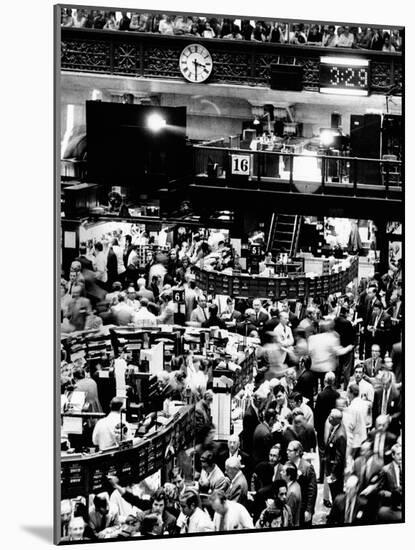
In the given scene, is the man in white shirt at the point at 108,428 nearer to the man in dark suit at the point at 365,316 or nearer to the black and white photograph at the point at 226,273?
the black and white photograph at the point at 226,273

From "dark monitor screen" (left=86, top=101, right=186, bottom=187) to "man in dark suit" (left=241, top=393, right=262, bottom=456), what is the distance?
1.75 m

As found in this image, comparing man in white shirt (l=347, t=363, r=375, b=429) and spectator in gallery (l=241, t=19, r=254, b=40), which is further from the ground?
spectator in gallery (l=241, t=19, r=254, b=40)

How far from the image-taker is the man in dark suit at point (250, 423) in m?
12.3

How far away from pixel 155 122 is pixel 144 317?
137 cm

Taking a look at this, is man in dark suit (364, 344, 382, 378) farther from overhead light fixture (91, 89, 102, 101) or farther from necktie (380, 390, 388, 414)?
overhead light fixture (91, 89, 102, 101)

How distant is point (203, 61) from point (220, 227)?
1.19 meters

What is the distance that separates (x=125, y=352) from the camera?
472 inches

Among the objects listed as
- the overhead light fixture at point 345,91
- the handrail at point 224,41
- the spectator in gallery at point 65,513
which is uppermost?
the handrail at point 224,41

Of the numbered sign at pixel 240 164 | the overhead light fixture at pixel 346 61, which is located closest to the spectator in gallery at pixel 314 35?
the overhead light fixture at pixel 346 61

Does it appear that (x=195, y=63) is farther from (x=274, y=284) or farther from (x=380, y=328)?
(x=380, y=328)

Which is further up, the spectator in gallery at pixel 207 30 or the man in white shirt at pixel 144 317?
the spectator in gallery at pixel 207 30

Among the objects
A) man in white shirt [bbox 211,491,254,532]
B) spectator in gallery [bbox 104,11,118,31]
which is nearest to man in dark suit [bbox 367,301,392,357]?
man in white shirt [bbox 211,491,254,532]

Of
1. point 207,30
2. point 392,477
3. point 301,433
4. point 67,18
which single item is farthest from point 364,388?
point 67,18

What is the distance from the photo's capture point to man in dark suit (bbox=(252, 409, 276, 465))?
12336 mm
